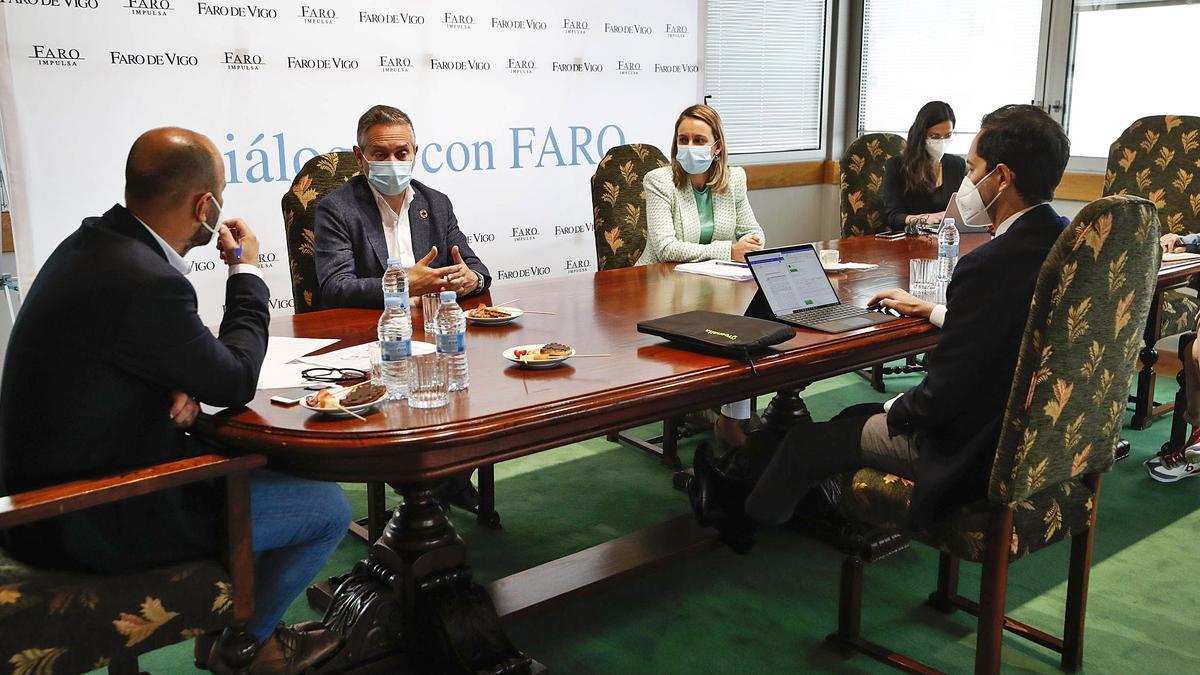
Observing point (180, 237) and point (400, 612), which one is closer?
point (180, 237)

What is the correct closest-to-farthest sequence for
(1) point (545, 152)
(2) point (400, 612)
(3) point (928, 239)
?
1. (2) point (400, 612)
2. (3) point (928, 239)
3. (1) point (545, 152)

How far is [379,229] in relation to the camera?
9.47 feet

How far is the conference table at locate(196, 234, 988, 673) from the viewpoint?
5.32 ft

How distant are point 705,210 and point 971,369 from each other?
1872 millimetres

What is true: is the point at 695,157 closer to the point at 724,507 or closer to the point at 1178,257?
the point at 724,507

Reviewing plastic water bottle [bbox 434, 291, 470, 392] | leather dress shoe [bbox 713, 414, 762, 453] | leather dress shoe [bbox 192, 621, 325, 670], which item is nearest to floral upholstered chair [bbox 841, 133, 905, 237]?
leather dress shoe [bbox 713, 414, 762, 453]

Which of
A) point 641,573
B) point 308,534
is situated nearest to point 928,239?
point 641,573

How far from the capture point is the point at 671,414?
6.18 feet

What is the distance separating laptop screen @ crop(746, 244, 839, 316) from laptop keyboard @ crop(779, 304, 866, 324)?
0.01 metres

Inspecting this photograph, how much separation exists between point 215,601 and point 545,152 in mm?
3038

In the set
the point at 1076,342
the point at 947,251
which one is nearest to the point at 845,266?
the point at 947,251

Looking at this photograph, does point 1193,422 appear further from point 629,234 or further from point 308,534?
point 308,534

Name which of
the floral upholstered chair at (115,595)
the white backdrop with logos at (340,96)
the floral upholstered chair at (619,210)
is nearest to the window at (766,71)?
the white backdrop with logos at (340,96)

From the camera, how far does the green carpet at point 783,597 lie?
231 cm
